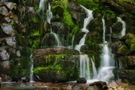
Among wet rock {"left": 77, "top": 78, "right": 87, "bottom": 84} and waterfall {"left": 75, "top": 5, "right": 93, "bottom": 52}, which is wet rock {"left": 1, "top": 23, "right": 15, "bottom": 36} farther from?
wet rock {"left": 77, "top": 78, "right": 87, "bottom": 84}

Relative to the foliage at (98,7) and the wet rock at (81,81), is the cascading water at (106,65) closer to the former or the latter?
the wet rock at (81,81)

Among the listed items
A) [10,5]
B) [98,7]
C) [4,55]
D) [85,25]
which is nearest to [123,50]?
[85,25]

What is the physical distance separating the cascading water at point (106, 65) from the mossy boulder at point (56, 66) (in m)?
1.97

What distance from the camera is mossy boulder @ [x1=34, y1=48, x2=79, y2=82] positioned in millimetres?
23344

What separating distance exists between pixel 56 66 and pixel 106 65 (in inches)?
169

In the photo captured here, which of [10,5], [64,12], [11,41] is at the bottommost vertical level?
[11,41]

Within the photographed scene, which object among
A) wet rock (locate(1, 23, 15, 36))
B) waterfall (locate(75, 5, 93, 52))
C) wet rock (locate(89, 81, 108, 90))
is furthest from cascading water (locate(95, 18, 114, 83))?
wet rock (locate(1, 23, 15, 36))

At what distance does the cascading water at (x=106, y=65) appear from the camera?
78.4 ft

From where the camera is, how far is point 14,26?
27.8m

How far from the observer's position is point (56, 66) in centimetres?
2366

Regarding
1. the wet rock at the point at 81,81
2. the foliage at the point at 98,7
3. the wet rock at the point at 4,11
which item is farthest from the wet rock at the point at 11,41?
the foliage at the point at 98,7

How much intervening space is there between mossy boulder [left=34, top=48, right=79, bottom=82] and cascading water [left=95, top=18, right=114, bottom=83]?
6.48 ft

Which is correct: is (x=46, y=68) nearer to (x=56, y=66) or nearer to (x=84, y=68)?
(x=56, y=66)

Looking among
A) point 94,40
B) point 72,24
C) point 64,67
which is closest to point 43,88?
point 64,67
